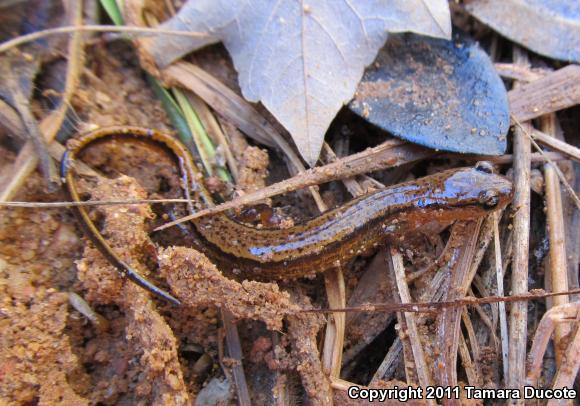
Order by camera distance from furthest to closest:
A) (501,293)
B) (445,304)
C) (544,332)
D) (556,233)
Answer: (556,233), (501,293), (445,304), (544,332)

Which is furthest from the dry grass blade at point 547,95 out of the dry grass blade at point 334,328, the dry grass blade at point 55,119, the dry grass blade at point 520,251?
the dry grass blade at point 55,119

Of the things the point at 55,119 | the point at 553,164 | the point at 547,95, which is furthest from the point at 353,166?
the point at 55,119

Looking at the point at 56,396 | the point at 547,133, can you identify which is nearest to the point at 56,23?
the point at 56,396

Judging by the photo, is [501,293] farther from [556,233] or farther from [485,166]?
[485,166]

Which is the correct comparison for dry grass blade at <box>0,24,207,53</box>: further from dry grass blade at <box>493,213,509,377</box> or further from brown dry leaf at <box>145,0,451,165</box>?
dry grass blade at <box>493,213,509,377</box>

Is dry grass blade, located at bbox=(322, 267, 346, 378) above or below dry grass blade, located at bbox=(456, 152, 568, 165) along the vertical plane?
below

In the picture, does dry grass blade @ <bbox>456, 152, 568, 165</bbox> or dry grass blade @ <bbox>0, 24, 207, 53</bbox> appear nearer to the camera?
dry grass blade @ <bbox>0, 24, 207, 53</bbox>

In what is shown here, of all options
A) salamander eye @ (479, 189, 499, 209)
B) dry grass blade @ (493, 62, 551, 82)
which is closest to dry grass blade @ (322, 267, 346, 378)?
salamander eye @ (479, 189, 499, 209)

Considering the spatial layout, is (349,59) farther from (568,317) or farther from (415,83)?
(568,317)
